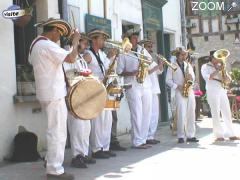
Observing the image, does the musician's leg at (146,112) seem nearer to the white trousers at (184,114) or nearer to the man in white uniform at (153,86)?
the man in white uniform at (153,86)

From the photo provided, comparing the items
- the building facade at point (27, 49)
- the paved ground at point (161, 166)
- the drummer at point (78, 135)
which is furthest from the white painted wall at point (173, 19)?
the drummer at point (78, 135)

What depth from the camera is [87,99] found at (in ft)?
22.6

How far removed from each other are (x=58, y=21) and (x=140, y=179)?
7.27 ft

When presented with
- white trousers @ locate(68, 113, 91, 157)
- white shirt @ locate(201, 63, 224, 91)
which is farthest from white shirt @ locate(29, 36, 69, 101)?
white shirt @ locate(201, 63, 224, 91)

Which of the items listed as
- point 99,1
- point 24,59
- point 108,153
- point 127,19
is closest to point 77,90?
point 108,153

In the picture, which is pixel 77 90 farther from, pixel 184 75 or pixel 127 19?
pixel 127 19

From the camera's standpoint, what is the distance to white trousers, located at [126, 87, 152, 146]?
938 cm

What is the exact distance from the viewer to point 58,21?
21.5ft

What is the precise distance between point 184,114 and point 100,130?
262 centimetres

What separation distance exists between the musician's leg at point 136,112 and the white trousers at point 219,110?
174cm

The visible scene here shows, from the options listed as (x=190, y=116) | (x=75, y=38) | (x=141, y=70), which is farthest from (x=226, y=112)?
(x=75, y=38)

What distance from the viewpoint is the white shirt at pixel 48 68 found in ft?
20.8

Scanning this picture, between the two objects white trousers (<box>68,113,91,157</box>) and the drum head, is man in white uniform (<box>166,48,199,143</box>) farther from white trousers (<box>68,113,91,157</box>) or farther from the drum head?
the drum head

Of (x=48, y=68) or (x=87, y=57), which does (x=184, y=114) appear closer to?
(x=87, y=57)
